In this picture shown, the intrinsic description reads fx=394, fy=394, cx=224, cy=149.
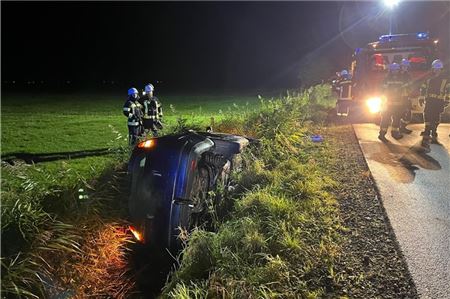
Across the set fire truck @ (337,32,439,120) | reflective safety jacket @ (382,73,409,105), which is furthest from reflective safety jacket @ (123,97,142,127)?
fire truck @ (337,32,439,120)

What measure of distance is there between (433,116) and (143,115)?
6.70m

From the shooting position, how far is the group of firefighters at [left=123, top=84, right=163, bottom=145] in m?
9.45

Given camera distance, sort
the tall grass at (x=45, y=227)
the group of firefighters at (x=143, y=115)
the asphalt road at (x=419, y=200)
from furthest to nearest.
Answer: the group of firefighters at (x=143, y=115)
the tall grass at (x=45, y=227)
the asphalt road at (x=419, y=200)

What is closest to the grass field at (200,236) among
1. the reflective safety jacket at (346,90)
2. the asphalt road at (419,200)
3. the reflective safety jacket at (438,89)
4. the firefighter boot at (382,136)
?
the asphalt road at (419,200)

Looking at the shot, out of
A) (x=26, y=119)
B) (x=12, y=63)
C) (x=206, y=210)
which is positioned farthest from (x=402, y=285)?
(x=12, y=63)

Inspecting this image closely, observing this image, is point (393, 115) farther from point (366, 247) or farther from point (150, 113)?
point (366, 247)

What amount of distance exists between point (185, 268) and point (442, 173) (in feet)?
15.3

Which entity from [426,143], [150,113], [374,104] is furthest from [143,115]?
[374,104]

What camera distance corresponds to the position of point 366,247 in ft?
13.5

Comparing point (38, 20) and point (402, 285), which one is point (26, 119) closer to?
point (402, 285)

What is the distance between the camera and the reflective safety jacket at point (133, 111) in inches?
367

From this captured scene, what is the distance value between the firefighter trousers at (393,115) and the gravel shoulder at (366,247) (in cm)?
317

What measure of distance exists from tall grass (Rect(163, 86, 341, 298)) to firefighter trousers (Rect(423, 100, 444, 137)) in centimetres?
334

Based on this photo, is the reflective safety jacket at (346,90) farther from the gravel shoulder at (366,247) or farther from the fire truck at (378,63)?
the gravel shoulder at (366,247)
